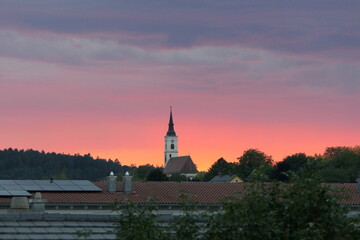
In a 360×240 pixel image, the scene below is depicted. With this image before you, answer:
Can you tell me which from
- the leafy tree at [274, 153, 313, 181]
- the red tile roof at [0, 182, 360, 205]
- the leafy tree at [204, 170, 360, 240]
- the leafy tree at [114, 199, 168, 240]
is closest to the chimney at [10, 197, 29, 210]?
the leafy tree at [114, 199, 168, 240]

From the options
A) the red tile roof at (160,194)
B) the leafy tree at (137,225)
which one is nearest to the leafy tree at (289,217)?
the leafy tree at (137,225)

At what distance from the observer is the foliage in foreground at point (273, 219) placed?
29109mm

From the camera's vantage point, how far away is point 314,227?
28.5 metres

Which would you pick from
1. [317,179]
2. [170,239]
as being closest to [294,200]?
[317,179]

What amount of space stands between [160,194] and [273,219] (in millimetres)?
61505

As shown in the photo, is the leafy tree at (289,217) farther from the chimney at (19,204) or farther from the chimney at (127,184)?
the chimney at (127,184)

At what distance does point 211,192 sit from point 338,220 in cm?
6435

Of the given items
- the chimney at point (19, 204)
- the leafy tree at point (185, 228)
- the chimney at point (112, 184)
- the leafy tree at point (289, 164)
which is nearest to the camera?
the leafy tree at point (185, 228)

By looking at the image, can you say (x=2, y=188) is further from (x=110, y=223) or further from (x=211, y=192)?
(x=110, y=223)

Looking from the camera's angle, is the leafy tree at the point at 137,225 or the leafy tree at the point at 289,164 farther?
the leafy tree at the point at 289,164

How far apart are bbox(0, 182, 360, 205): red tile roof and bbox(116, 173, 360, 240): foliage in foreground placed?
1971 inches

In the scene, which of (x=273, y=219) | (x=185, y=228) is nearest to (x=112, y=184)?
(x=185, y=228)

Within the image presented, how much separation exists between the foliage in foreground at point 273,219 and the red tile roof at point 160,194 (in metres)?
50.1

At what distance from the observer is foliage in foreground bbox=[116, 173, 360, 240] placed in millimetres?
29109
